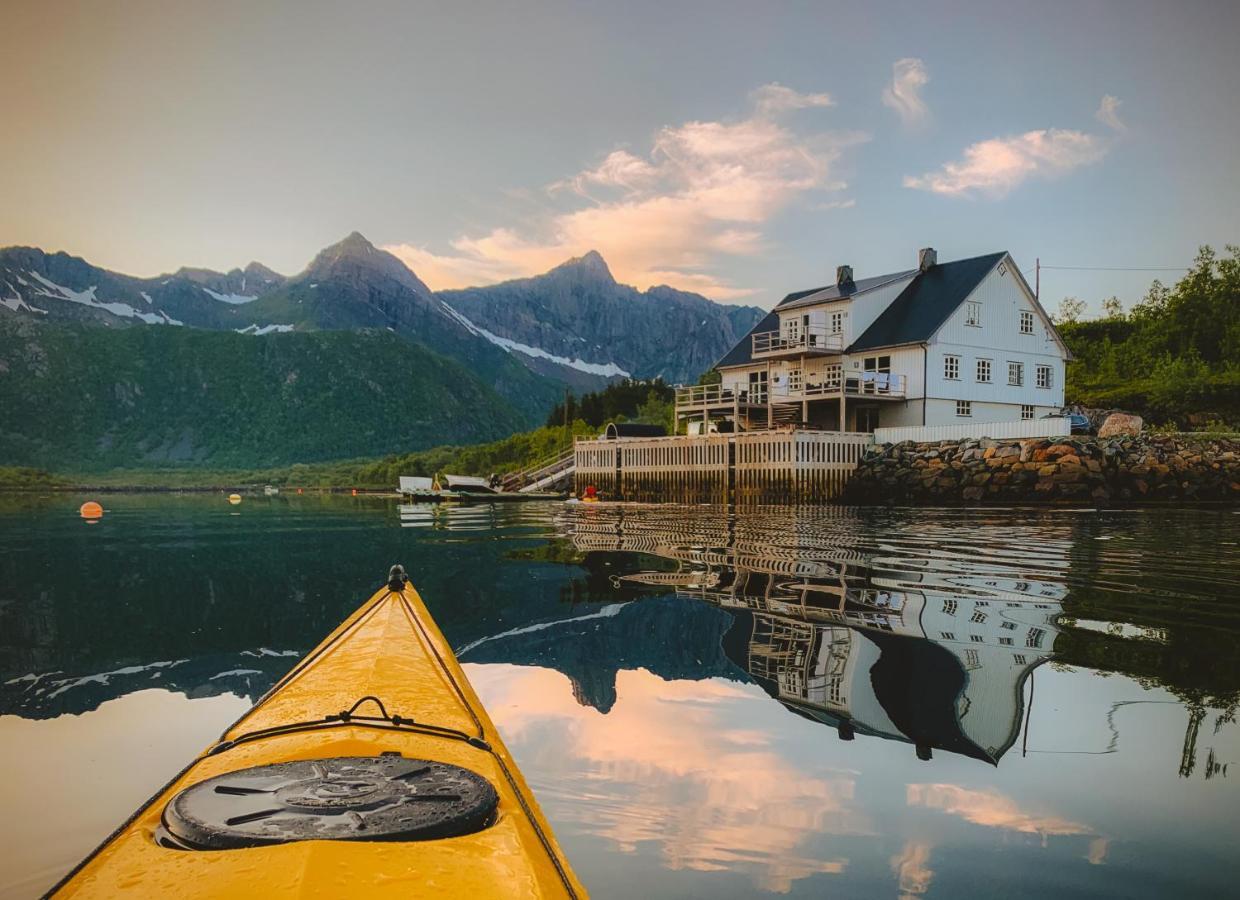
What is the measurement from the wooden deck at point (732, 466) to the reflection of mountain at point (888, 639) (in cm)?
1869

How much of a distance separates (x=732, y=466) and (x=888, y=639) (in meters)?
27.4

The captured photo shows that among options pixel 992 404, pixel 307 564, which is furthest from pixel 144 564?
pixel 992 404

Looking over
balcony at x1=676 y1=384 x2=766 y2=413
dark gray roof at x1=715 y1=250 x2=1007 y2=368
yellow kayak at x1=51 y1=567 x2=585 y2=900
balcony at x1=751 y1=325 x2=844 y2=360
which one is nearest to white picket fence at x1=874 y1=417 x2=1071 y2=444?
dark gray roof at x1=715 y1=250 x2=1007 y2=368

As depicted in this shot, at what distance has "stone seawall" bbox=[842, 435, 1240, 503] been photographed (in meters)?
28.3

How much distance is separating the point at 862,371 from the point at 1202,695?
106ft

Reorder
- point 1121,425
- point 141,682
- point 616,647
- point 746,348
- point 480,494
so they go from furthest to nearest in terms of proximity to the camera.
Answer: point 746,348, point 480,494, point 1121,425, point 616,647, point 141,682

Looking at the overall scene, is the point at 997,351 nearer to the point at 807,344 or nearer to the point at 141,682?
the point at 807,344

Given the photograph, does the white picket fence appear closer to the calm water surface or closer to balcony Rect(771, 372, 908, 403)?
balcony Rect(771, 372, 908, 403)

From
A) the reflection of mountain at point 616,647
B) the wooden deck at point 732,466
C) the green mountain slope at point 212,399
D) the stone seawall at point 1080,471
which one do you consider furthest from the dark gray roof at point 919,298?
the green mountain slope at point 212,399

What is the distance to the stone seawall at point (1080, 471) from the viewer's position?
93.0 ft

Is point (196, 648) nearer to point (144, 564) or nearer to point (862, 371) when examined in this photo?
point (144, 564)

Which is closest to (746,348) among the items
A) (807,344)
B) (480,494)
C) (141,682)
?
(807,344)

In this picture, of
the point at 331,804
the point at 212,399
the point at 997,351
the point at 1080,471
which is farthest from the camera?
the point at 212,399

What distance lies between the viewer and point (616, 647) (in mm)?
7137
